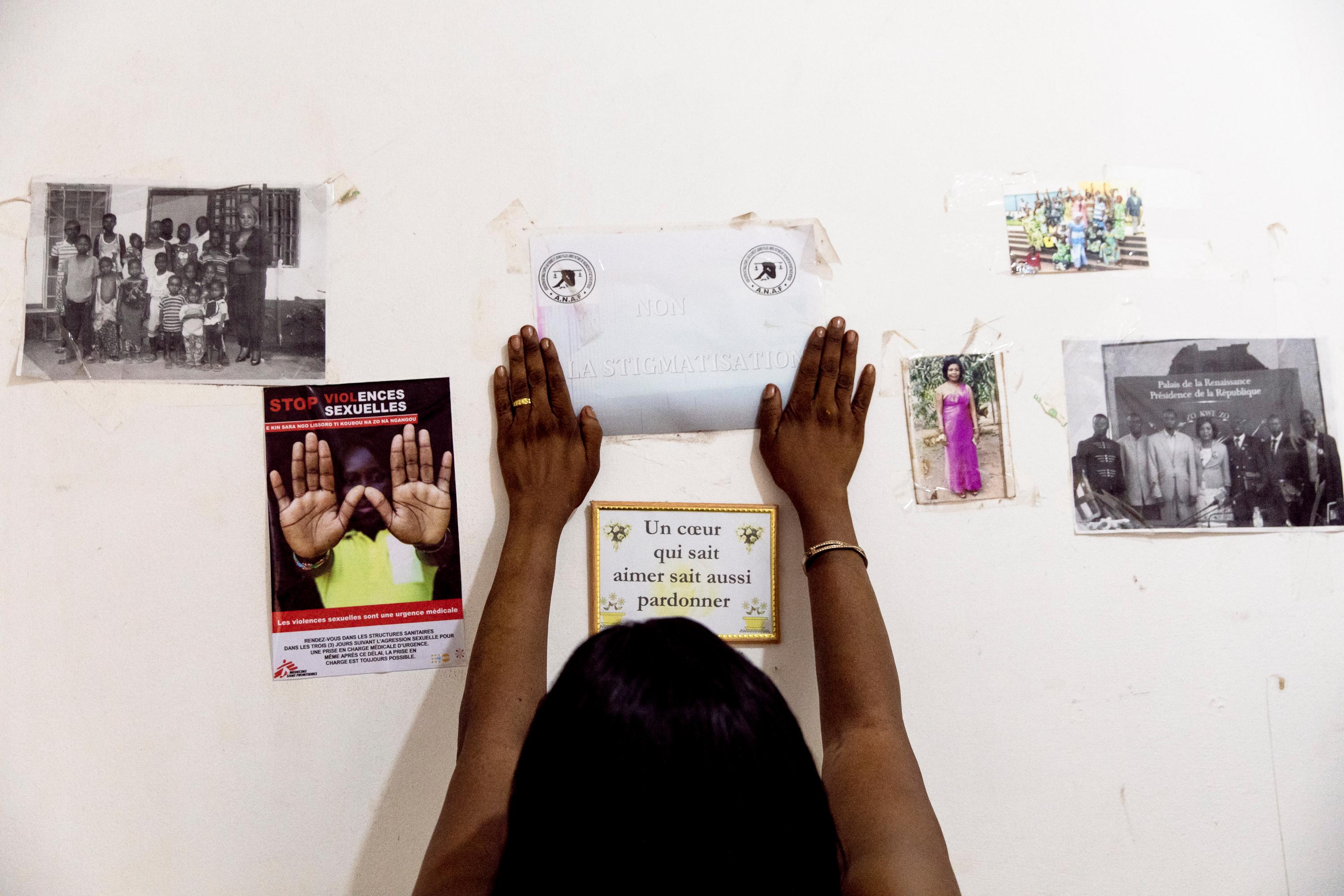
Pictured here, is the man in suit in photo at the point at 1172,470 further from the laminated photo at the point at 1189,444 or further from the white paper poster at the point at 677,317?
the white paper poster at the point at 677,317

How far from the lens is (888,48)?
0.94 metres

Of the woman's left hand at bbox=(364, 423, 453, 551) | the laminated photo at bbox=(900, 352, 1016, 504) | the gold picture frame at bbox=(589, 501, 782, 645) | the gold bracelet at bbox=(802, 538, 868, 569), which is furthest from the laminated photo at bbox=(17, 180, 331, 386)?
the laminated photo at bbox=(900, 352, 1016, 504)

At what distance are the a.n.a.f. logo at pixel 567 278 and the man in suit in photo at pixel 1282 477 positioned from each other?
0.87 metres

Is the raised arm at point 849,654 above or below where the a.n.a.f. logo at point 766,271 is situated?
below

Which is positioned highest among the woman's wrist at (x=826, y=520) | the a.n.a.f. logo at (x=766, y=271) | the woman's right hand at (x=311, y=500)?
the a.n.a.f. logo at (x=766, y=271)

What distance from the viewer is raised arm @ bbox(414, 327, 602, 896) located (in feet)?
2.31

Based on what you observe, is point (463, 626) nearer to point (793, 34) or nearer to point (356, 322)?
point (356, 322)

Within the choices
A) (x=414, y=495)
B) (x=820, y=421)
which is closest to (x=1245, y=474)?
(x=820, y=421)

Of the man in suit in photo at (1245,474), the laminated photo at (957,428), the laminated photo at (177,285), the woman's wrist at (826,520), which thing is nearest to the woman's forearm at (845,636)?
the woman's wrist at (826,520)

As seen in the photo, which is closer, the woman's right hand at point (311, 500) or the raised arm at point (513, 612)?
the raised arm at point (513, 612)

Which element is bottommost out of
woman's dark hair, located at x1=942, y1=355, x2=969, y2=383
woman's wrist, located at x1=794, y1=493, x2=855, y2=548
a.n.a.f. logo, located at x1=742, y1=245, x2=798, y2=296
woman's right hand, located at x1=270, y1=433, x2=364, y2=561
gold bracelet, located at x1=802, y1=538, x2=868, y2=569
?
gold bracelet, located at x1=802, y1=538, x2=868, y2=569

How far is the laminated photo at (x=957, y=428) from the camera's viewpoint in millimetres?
925

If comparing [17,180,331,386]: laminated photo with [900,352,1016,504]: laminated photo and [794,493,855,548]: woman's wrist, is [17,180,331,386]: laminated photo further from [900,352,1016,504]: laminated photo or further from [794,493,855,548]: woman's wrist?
[900,352,1016,504]: laminated photo

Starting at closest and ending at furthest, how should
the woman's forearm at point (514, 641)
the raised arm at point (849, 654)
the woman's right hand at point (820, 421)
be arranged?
the raised arm at point (849, 654) → the woman's forearm at point (514, 641) → the woman's right hand at point (820, 421)
